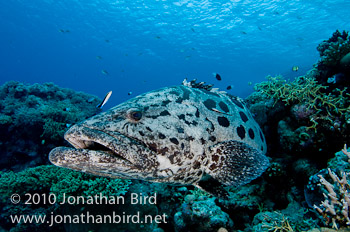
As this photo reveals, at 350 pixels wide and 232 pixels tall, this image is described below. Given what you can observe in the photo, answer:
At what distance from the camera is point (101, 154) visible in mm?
2053

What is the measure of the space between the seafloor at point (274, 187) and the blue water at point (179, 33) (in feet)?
48.5

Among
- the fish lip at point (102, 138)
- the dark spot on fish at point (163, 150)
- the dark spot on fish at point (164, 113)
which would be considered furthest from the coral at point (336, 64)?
the fish lip at point (102, 138)

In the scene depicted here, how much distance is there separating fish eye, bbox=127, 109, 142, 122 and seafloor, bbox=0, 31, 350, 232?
86.9 inches

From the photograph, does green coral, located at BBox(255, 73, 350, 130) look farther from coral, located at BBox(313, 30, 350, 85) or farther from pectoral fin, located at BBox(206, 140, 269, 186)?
pectoral fin, located at BBox(206, 140, 269, 186)

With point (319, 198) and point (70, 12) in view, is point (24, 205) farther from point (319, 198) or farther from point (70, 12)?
point (70, 12)

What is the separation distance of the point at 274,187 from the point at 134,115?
11.1ft

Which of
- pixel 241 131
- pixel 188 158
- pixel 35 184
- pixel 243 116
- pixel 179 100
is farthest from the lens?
pixel 35 184

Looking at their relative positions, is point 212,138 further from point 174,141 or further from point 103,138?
point 103,138

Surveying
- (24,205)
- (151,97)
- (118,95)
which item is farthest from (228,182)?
(118,95)

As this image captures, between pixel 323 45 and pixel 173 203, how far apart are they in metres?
6.43

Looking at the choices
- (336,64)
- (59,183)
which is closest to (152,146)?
(59,183)

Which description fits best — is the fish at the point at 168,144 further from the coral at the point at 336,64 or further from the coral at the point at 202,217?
the coral at the point at 336,64

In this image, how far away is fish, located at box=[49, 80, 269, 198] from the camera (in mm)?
2109

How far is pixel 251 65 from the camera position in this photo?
2341 inches
